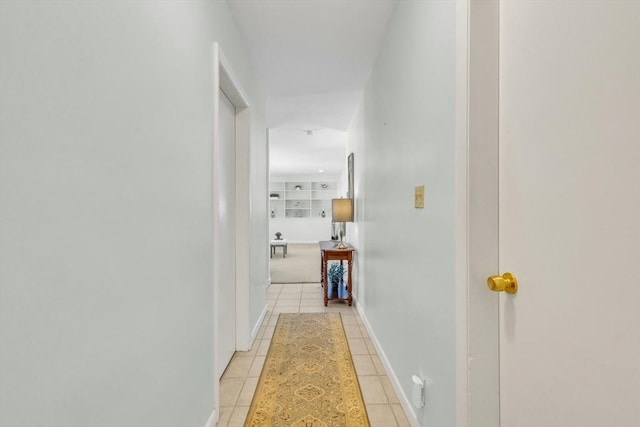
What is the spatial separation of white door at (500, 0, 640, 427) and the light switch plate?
0.51 m

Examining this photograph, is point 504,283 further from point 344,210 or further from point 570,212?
point 344,210

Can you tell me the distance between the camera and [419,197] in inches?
58.6

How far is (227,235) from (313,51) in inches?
65.7

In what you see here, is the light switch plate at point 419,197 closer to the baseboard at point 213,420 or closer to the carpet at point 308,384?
the carpet at point 308,384

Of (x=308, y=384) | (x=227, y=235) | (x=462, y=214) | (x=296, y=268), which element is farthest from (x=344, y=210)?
(x=462, y=214)

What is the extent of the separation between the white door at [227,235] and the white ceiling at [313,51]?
23.0 inches

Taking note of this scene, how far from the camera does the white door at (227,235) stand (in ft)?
6.97

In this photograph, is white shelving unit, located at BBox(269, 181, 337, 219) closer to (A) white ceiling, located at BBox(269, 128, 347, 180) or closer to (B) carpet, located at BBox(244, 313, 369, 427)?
(A) white ceiling, located at BBox(269, 128, 347, 180)

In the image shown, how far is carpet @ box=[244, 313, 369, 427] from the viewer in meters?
1.67

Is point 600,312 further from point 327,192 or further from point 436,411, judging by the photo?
point 327,192

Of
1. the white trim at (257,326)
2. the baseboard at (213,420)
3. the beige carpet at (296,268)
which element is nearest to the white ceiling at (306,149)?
the beige carpet at (296,268)

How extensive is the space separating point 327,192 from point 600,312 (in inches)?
415

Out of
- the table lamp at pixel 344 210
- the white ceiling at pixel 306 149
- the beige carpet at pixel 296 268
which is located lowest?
the beige carpet at pixel 296 268

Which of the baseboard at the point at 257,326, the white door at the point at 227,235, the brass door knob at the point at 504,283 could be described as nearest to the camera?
the brass door knob at the point at 504,283
